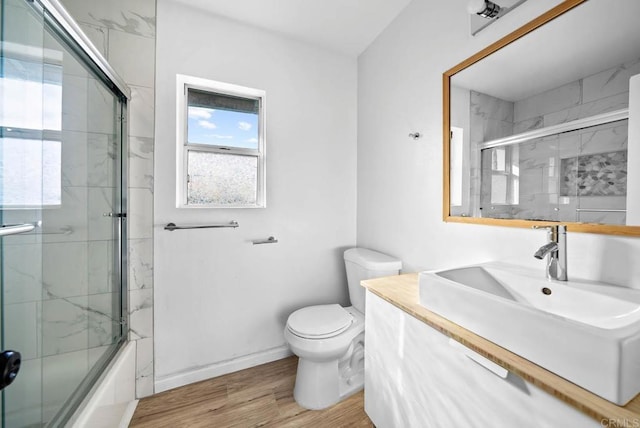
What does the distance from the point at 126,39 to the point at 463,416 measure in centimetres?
230

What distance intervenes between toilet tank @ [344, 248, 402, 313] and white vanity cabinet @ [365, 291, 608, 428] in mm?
438

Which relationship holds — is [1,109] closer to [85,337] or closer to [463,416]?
[85,337]

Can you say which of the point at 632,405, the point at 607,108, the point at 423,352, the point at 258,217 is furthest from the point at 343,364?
the point at 607,108

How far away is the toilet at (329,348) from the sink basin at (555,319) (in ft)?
2.23

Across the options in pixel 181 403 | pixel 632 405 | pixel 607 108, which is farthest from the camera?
pixel 181 403

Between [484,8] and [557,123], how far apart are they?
56 centimetres

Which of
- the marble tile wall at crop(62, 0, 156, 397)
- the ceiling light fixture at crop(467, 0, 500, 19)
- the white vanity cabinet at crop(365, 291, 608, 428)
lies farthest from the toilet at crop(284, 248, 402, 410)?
the ceiling light fixture at crop(467, 0, 500, 19)

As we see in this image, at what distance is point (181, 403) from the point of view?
4.75 feet

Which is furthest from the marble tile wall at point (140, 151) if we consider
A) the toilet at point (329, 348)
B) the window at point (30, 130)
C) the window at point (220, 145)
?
the toilet at point (329, 348)

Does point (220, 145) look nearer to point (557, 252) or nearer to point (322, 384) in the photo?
point (322, 384)

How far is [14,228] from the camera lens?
755 mm

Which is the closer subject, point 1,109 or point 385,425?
point 1,109

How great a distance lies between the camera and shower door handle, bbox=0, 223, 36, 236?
708mm

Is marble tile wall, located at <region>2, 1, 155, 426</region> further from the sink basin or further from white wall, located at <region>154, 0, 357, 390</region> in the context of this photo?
the sink basin
